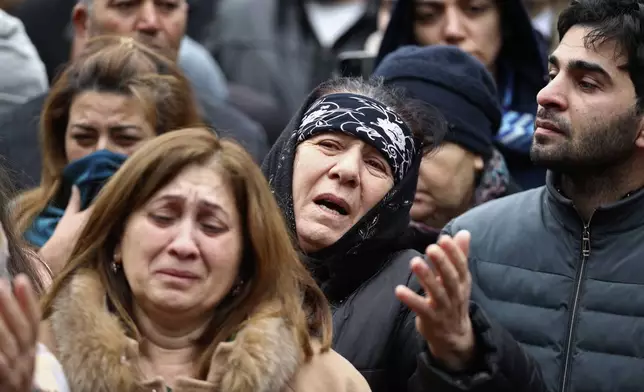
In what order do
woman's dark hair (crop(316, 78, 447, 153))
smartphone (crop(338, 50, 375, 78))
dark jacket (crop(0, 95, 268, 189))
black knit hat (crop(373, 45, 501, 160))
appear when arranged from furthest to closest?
smartphone (crop(338, 50, 375, 78)), dark jacket (crop(0, 95, 268, 189)), black knit hat (crop(373, 45, 501, 160)), woman's dark hair (crop(316, 78, 447, 153))

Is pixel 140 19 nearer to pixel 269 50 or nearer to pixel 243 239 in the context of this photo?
pixel 243 239

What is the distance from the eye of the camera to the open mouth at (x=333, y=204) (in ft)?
16.7

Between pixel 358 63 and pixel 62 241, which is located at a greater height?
pixel 62 241

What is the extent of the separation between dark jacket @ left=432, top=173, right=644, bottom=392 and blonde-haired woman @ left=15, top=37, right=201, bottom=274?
130 cm

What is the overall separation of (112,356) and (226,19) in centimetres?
615

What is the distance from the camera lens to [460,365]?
446 cm

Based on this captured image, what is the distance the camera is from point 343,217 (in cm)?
509

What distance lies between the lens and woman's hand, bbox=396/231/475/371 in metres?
4.16

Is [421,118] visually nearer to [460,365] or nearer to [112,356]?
[460,365]

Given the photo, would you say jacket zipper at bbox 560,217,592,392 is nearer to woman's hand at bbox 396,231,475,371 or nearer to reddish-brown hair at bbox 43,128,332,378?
woman's hand at bbox 396,231,475,371

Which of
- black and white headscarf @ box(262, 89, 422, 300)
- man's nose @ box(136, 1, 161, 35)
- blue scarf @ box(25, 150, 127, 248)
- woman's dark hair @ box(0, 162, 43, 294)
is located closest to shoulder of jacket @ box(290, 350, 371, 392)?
black and white headscarf @ box(262, 89, 422, 300)

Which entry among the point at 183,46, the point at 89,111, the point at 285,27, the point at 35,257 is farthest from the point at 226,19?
the point at 35,257

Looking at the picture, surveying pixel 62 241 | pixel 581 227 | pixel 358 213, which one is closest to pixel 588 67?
pixel 581 227

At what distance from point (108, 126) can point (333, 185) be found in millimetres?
1131
